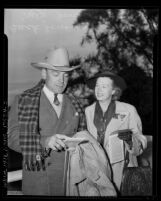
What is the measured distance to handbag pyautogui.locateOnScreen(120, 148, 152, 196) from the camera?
4523 mm

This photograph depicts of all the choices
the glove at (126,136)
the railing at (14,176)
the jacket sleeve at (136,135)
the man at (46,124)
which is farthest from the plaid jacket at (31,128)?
the jacket sleeve at (136,135)

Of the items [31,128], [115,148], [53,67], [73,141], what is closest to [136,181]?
[115,148]

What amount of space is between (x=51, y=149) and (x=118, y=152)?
75cm

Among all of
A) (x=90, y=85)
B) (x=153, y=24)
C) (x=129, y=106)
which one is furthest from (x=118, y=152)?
(x=153, y=24)

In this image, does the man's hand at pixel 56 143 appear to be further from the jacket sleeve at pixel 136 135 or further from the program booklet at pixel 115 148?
the jacket sleeve at pixel 136 135

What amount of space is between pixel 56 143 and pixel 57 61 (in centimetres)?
91

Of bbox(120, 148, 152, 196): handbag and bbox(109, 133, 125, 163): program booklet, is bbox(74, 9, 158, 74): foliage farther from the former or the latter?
bbox(120, 148, 152, 196): handbag

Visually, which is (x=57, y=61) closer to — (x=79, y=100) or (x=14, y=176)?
(x=79, y=100)

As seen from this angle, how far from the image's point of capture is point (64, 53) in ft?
14.6

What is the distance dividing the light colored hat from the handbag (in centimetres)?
120

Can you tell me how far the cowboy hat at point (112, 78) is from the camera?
14.8 ft

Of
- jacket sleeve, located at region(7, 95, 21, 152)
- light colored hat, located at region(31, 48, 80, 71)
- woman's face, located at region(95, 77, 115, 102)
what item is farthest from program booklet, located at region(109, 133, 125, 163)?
jacket sleeve, located at region(7, 95, 21, 152)

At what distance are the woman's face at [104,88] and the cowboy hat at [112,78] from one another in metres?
0.03

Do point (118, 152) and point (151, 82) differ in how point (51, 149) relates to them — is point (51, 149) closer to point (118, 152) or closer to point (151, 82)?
point (118, 152)
